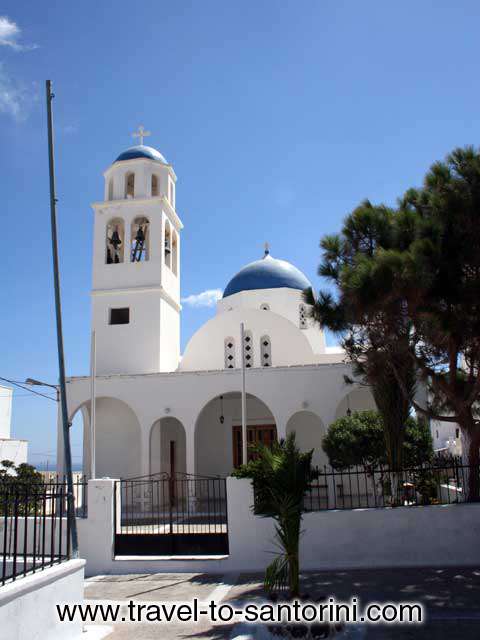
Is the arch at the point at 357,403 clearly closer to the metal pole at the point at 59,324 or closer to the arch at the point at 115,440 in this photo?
the arch at the point at 115,440

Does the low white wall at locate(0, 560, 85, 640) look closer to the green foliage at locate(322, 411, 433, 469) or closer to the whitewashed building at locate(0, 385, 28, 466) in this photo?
the green foliage at locate(322, 411, 433, 469)

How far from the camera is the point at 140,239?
21.3m


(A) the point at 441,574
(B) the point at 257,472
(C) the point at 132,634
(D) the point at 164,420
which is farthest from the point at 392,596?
(D) the point at 164,420

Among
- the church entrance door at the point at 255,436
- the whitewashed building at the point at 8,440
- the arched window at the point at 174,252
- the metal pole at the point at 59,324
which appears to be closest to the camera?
the metal pole at the point at 59,324

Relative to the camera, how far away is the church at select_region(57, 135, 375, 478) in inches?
713

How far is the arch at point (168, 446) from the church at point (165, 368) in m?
0.04

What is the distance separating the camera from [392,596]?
8430 mm

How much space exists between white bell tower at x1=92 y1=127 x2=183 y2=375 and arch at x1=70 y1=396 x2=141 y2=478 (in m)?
1.26

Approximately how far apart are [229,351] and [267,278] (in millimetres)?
5621

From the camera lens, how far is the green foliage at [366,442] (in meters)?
14.7

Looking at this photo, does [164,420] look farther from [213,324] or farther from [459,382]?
[459,382]

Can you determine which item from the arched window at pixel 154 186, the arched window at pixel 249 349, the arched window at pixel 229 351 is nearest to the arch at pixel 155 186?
the arched window at pixel 154 186

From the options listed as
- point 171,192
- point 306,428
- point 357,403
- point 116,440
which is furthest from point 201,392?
point 171,192

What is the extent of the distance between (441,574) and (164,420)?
40.4ft
